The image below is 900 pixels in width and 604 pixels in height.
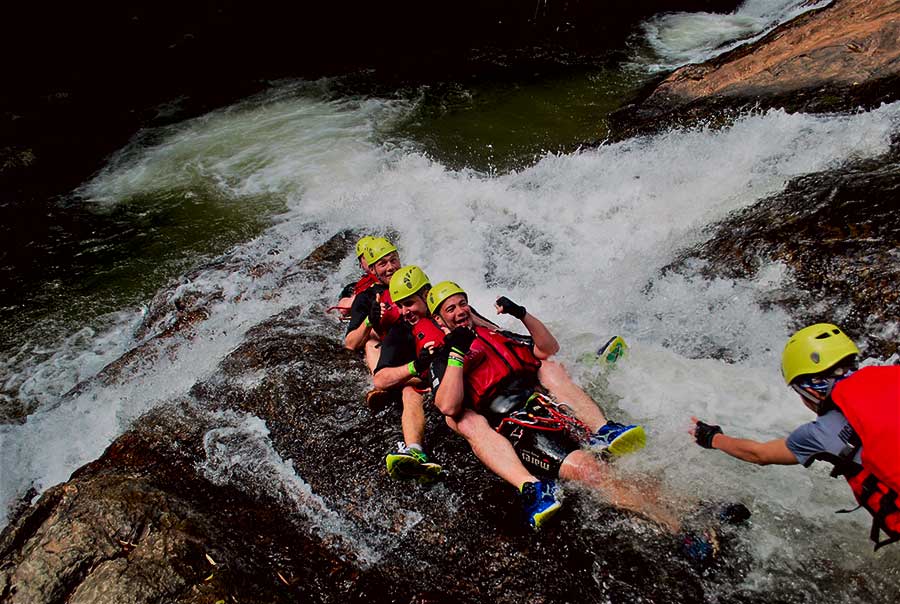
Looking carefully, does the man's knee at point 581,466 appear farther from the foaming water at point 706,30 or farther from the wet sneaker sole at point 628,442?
the foaming water at point 706,30

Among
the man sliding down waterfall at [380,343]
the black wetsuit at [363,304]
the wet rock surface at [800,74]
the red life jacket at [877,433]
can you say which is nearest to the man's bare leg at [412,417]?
the man sliding down waterfall at [380,343]

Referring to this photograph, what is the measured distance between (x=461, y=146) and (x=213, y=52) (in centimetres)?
1176

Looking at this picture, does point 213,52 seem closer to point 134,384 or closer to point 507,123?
point 507,123

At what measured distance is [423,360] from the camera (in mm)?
4836

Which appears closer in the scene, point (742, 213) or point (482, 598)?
point (482, 598)

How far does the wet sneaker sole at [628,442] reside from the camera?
162 inches

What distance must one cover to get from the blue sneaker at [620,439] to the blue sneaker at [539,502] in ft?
1.56

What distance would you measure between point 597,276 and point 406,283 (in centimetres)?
278

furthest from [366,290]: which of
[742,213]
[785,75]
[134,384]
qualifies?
[785,75]

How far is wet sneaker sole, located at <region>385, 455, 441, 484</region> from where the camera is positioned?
439 cm

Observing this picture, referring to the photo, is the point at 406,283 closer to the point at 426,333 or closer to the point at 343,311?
the point at 426,333

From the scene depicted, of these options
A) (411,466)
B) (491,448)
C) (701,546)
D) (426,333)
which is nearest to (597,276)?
(426,333)

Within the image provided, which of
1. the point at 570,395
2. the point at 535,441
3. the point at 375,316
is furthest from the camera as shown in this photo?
the point at 375,316

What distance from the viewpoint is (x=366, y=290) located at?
640 centimetres
